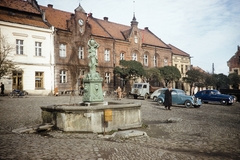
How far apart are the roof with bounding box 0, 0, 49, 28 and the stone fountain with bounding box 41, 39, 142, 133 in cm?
2018

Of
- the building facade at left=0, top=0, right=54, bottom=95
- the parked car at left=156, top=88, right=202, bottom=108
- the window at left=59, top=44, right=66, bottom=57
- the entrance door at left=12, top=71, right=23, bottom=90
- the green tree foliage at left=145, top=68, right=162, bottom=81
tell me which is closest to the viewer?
the parked car at left=156, top=88, right=202, bottom=108

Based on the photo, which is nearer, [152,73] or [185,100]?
[185,100]

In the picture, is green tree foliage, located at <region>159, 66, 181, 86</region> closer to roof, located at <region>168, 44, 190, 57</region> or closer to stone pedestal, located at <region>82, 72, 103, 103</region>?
roof, located at <region>168, 44, 190, 57</region>

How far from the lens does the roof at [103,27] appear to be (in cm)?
3083

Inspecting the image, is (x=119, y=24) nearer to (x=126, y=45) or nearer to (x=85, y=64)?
(x=126, y=45)

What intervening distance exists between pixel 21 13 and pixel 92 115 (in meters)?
24.2

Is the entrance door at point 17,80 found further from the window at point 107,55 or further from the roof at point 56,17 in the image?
the window at point 107,55

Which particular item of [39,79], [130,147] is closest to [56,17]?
[39,79]

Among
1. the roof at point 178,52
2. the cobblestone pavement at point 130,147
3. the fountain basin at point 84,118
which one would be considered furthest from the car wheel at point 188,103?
the roof at point 178,52

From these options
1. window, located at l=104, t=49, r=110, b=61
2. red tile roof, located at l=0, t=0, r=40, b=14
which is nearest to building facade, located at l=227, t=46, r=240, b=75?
window, located at l=104, t=49, r=110, b=61

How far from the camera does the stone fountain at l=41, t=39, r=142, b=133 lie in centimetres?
805

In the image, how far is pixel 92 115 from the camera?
8.07 metres

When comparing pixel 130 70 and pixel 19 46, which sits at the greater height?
pixel 19 46

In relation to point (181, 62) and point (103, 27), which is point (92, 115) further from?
point (181, 62)
